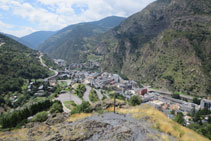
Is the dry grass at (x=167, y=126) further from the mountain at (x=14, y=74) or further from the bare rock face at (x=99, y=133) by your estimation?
the mountain at (x=14, y=74)

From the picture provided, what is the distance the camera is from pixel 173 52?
10231cm

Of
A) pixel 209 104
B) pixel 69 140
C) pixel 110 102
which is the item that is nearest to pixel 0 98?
pixel 110 102

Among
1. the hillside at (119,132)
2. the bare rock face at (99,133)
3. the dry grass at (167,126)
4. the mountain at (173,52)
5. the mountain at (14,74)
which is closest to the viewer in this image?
the bare rock face at (99,133)

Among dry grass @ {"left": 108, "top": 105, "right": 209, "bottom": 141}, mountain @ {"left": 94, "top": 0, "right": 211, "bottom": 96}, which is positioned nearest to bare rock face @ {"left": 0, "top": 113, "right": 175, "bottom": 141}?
dry grass @ {"left": 108, "top": 105, "right": 209, "bottom": 141}

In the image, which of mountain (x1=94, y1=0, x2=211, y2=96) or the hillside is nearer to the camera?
the hillside

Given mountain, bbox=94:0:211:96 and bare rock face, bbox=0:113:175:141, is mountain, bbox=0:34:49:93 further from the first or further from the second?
mountain, bbox=94:0:211:96

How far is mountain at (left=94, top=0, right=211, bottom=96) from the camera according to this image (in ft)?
273

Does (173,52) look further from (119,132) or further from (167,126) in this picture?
(119,132)

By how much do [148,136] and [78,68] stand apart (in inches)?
5893

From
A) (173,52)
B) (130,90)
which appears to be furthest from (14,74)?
(173,52)

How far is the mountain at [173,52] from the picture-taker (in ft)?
273

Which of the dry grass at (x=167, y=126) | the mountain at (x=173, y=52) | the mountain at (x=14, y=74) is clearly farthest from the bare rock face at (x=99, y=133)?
the mountain at (x=173, y=52)

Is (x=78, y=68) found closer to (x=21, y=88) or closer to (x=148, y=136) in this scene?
(x=21, y=88)

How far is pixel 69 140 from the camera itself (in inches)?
499
